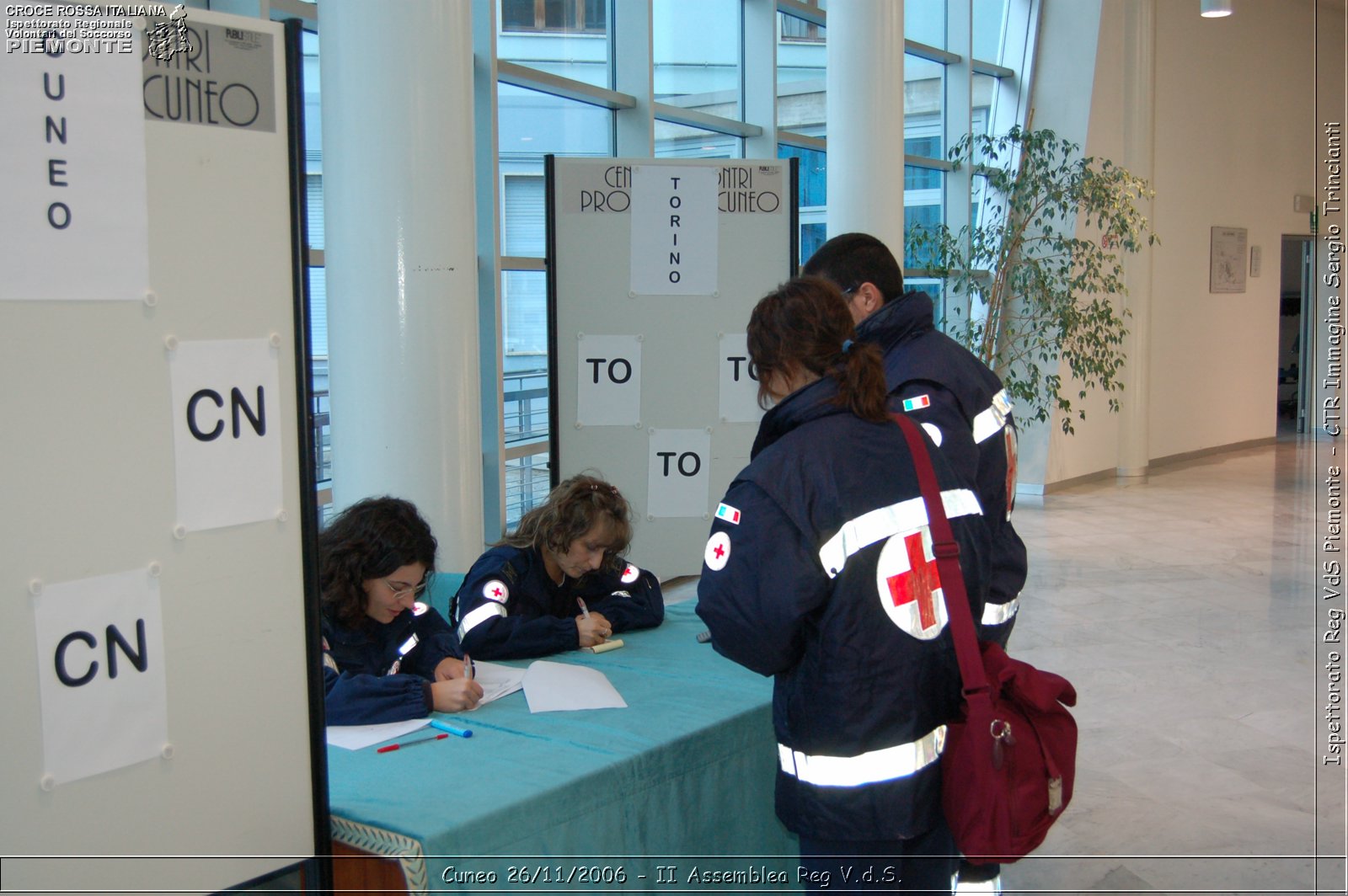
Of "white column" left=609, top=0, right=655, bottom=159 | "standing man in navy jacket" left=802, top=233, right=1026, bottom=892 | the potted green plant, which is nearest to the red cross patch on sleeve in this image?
"standing man in navy jacket" left=802, top=233, right=1026, bottom=892

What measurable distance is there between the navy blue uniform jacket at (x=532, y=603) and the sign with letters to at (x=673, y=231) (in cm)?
139

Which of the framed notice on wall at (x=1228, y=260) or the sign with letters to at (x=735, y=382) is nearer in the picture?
the sign with letters to at (x=735, y=382)

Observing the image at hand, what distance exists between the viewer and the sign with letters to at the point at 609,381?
13.1 ft

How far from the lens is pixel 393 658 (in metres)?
2.45

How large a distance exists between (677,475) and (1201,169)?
8825mm

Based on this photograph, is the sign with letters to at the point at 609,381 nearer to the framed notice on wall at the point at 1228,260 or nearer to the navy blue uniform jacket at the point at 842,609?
the navy blue uniform jacket at the point at 842,609

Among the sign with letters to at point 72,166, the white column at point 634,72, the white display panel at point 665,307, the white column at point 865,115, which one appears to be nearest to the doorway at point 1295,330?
the white column at point 865,115

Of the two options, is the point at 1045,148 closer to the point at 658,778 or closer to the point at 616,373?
the point at 616,373

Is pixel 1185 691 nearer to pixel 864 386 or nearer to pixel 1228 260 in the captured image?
pixel 864 386

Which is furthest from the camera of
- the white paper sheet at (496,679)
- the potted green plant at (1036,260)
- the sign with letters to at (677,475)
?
the potted green plant at (1036,260)

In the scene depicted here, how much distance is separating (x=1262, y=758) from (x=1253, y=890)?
1057mm

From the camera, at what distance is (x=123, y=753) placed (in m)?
1.38

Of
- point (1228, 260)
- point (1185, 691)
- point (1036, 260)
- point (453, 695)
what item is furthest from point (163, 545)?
point (1228, 260)

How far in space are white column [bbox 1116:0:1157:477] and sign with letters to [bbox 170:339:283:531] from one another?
9.27m
